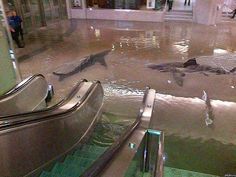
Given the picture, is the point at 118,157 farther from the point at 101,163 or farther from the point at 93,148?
the point at 93,148

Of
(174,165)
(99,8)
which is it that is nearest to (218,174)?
(174,165)

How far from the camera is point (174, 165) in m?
3.28

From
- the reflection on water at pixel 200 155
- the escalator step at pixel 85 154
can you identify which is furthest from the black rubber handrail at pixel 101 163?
the reflection on water at pixel 200 155

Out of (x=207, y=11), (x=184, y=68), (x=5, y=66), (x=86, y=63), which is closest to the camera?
(x=5, y=66)

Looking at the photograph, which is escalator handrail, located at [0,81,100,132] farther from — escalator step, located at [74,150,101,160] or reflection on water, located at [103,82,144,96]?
reflection on water, located at [103,82,144,96]

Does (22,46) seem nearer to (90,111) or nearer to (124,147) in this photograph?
(90,111)

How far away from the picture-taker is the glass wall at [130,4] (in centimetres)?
1127

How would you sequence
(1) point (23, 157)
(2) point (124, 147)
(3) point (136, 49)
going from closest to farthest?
(2) point (124, 147), (1) point (23, 157), (3) point (136, 49)

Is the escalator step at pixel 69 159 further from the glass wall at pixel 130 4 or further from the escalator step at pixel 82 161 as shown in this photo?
the glass wall at pixel 130 4

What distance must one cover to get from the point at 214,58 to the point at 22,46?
251 inches

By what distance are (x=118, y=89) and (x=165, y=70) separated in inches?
63.4

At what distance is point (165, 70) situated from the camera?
6270 mm

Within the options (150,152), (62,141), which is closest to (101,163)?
(150,152)

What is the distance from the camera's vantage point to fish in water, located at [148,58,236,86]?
20.0ft
